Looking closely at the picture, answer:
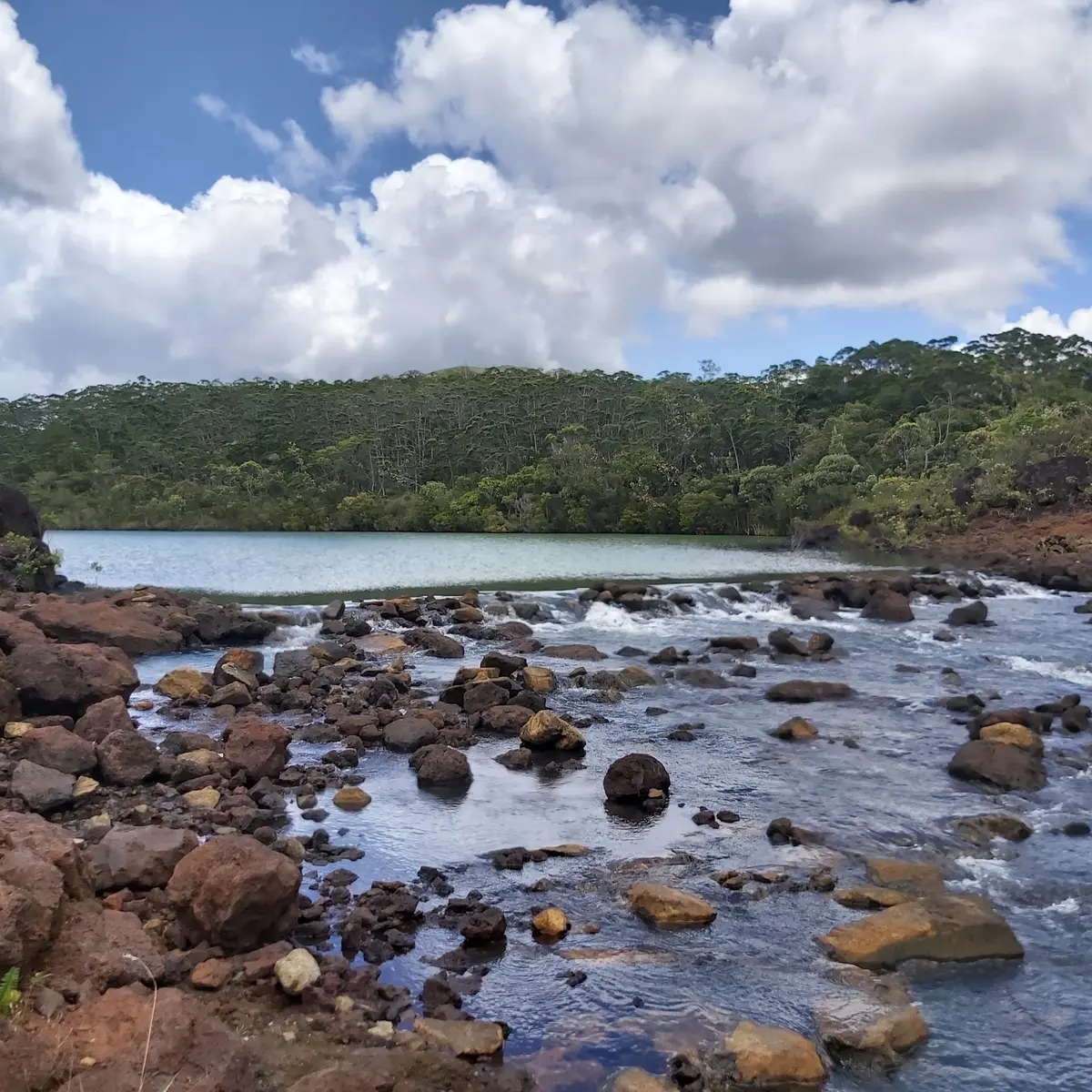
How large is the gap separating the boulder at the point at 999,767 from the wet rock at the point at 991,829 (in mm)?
1298

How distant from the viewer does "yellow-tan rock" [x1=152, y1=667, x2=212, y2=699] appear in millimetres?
15133

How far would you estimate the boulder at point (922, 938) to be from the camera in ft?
22.8

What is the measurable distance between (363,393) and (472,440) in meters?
19.4

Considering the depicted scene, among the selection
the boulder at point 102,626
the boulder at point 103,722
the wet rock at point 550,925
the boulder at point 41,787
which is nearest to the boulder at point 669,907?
the wet rock at point 550,925

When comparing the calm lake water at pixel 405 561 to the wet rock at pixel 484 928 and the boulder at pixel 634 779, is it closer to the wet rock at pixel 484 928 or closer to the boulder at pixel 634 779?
the boulder at pixel 634 779

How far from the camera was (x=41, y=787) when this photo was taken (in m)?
9.23

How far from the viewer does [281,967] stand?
19.3 feet

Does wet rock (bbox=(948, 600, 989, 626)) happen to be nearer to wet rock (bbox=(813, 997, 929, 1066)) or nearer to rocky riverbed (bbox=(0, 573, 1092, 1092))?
rocky riverbed (bbox=(0, 573, 1092, 1092))

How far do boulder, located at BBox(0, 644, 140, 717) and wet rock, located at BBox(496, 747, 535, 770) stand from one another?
541 centimetres

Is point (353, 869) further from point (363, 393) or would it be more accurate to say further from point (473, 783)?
point (363, 393)

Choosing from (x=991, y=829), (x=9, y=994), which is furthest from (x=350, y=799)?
(x=991, y=829)

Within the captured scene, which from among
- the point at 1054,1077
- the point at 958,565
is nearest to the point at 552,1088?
the point at 1054,1077

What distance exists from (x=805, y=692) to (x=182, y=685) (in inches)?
406

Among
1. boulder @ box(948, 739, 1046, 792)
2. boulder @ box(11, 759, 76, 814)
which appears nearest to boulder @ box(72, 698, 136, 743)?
boulder @ box(11, 759, 76, 814)
